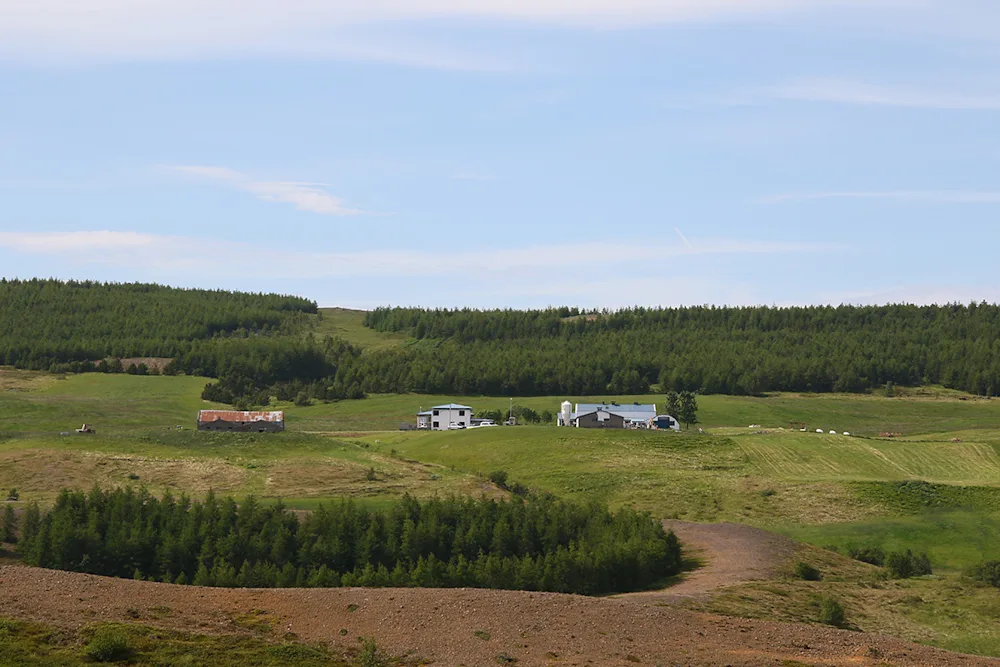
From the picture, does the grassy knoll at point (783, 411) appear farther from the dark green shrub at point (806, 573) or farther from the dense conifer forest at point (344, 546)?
the dark green shrub at point (806, 573)

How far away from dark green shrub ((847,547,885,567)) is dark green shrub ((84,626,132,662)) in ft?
139

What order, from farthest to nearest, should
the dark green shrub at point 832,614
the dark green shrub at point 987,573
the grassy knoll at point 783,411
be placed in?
the grassy knoll at point 783,411
the dark green shrub at point 987,573
the dark green shrub at point 832,614

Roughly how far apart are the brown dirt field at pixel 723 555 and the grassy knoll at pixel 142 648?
48.2 ft

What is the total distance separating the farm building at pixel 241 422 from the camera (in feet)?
405

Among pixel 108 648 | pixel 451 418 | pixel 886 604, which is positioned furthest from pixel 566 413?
pixel 108 648

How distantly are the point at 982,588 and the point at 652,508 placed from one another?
89.8 feet

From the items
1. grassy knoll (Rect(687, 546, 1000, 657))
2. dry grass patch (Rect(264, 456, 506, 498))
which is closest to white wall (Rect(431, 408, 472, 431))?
dry grass patch (Rect(264, 456, 506, 498))

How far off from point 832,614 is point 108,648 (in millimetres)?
27013

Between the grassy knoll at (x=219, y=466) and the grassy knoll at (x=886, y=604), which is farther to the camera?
the grassy knoll at (x=219, y=466)

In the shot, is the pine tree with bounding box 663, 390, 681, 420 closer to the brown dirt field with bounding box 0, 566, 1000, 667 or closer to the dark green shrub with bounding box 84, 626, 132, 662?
the brown dirt field with bounding box 0, 566, 1000, 667

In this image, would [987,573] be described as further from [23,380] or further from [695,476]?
[23,380]

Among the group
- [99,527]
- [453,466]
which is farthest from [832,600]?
[453,466]

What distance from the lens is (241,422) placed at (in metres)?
125

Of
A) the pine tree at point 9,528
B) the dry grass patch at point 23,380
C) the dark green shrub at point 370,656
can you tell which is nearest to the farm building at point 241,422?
the dry grass patch at point 23,380
